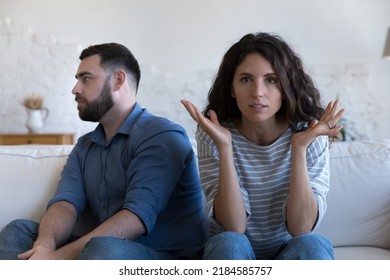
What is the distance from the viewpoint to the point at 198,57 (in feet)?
15.5

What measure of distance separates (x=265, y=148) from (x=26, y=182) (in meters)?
0.83

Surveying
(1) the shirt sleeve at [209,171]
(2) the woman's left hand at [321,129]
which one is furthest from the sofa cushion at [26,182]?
(2) the woman's left hand at [321,129]

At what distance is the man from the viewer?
133 cm

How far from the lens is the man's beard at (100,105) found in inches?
63.9

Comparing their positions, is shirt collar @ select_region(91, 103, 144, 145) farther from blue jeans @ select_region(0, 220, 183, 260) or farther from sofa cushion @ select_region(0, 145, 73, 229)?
blue jeans @ select_region(0, 220, 183, 260)

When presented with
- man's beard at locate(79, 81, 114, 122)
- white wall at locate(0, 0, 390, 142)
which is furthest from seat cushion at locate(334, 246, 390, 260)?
white wall at locate(0, 0, 390, 142)

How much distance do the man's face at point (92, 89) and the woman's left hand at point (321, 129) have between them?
67 centimetres

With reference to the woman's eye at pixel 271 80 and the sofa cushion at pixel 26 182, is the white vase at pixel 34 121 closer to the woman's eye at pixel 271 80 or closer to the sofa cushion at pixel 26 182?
the sofa cushion at pixel 26 182

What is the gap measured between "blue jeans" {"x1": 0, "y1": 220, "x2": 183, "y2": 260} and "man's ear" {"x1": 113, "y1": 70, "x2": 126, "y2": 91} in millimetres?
528

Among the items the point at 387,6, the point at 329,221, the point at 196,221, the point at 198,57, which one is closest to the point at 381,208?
the point at 329,221

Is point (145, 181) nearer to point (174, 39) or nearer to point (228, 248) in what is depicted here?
point (228, 248)

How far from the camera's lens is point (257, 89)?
4.35ft
